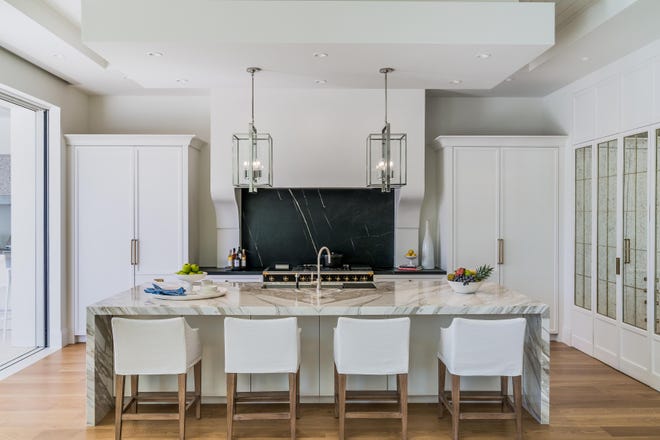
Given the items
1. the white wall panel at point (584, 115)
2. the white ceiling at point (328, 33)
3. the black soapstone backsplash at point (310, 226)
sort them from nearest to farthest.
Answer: the white ceiling at point (328, 33) → the white wall panel at point (584, 115) → the black soapstone backsplash at point (310, 226)

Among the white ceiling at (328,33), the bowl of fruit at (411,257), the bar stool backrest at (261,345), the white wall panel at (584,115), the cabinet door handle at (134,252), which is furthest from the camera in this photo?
the bowl of fruit at (411,257)

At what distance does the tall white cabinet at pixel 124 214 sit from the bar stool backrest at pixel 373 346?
2.93m

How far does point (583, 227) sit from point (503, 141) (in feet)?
4.00

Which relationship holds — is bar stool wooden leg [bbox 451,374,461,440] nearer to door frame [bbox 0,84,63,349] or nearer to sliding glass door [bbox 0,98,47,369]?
door frame [bbox 0,84,63,349]

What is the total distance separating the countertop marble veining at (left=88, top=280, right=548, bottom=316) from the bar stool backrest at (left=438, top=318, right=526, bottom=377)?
160mm

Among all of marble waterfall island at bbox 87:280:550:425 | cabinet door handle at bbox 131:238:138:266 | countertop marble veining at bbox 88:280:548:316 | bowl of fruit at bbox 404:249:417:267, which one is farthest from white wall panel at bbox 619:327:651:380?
cabinet door handle at bbox 131:238:138:266

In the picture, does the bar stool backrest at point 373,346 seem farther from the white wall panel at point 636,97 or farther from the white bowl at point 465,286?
the white wall panel at point 636,97

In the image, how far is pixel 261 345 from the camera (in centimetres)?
304

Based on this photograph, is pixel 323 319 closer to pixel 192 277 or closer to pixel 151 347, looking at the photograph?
pixel 192 277

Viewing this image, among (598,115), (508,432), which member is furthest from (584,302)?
(508,432)

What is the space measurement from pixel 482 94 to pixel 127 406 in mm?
4857

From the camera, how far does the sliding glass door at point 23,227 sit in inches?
202

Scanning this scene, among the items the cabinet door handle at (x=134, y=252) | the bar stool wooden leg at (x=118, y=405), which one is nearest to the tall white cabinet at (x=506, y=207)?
the cabinet door handle at (x=134, y=252)

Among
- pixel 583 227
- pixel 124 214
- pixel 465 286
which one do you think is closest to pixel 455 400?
pixel 465 286
